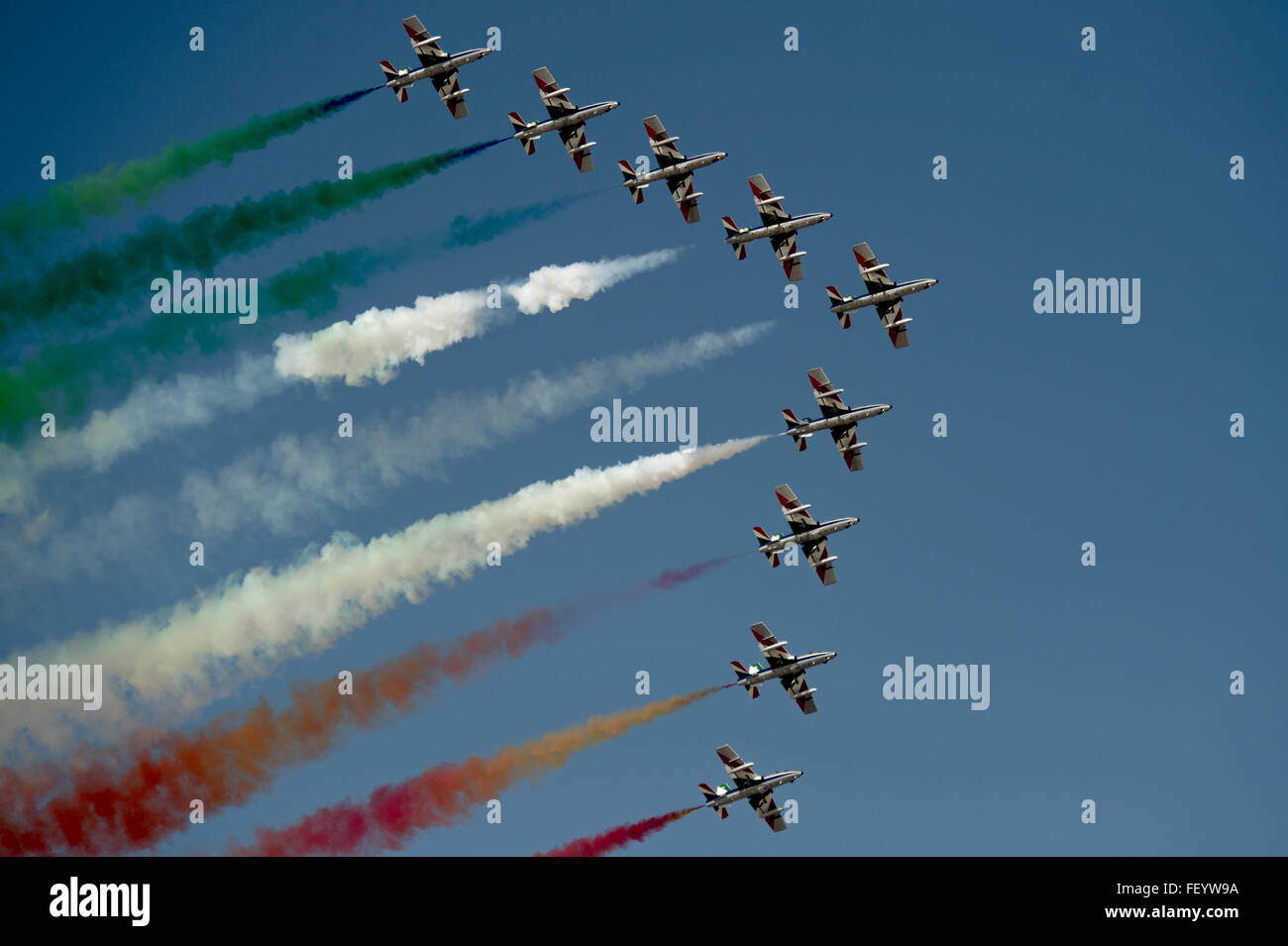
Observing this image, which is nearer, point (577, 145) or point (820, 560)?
point (577, 145)

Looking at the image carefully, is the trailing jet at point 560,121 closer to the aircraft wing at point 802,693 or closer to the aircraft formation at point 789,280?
the aircraft formation at point 789,280

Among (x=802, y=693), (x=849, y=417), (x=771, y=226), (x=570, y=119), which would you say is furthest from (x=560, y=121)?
(x=802, y=693)

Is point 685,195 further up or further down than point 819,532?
further up

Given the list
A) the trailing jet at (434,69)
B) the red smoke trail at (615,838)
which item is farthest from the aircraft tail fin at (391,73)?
the red smoke trail at (615,838)

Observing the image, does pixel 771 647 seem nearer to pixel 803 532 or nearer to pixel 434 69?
pixel 803 532
